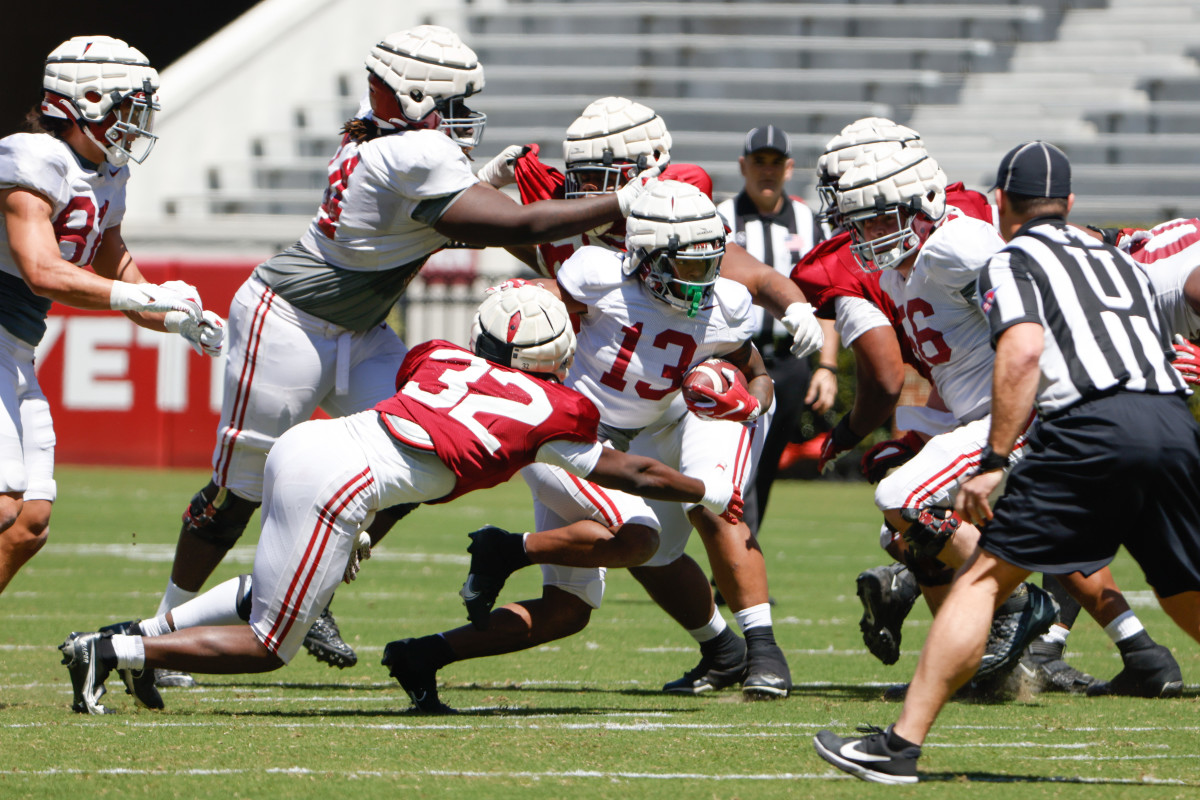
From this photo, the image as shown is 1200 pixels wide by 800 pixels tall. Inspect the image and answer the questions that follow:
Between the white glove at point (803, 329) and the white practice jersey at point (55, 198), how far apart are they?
2112 mm

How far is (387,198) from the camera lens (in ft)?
15.8

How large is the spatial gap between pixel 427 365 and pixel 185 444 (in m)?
11.0

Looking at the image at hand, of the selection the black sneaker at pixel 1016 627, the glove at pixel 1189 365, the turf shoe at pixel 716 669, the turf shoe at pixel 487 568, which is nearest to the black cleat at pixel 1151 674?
the black sneaker at pixel 1016 627

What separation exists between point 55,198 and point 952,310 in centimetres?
267

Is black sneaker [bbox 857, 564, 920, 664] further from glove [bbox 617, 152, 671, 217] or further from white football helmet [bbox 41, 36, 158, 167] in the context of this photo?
white football helmet [bbox 41, 36, 158, 167]

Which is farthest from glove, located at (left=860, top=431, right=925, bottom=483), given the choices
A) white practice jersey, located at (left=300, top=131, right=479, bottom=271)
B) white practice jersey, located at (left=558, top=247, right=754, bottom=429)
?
white practice jersey, located at (left=300, top=131, right=479, bottom=271)

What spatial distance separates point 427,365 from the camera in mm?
4340

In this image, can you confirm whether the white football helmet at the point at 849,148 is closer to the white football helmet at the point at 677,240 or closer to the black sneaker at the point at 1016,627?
the white football helmet at the point at 677,240

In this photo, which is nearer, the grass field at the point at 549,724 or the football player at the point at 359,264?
the grass field at the point at 549,724

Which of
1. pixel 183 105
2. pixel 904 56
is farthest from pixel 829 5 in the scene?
pixel 183 105

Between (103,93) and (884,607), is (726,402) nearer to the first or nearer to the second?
(884,607)

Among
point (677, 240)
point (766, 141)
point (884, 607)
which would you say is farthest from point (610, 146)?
point (766, 141)

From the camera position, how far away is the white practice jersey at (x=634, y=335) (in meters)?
4.88

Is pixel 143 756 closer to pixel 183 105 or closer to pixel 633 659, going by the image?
pixel 633 659
